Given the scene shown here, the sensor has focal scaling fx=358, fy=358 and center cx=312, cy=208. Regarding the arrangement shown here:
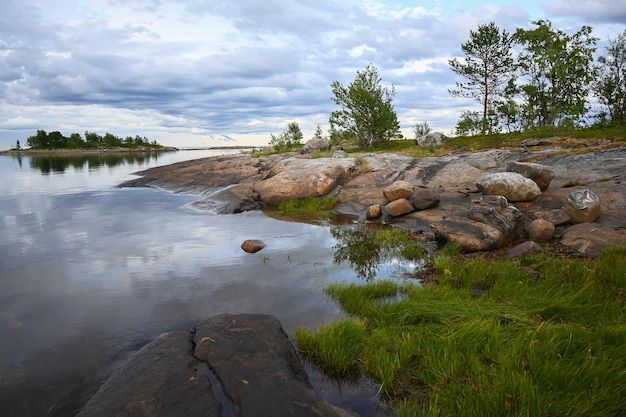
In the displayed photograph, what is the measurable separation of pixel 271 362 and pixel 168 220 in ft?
44.5

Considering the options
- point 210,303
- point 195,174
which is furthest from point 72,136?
point 210,303

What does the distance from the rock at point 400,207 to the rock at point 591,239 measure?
633 cm

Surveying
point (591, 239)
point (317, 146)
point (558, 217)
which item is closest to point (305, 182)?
point (558, 217)

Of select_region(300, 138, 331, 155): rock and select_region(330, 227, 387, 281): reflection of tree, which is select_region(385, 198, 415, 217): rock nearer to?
select_region(330, 227, 387, 281): reflection of tree

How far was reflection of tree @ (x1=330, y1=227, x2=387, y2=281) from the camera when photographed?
978 cm

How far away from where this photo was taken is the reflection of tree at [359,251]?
9784mm

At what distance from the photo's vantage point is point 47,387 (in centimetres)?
492

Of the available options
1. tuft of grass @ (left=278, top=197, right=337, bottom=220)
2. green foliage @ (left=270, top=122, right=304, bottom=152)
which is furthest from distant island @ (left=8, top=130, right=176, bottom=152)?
tuft of grass @ (left=278, top=197, right=337, bottom=220)

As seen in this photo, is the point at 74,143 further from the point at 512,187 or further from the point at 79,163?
the point at 512,187

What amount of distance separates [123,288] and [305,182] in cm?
1347

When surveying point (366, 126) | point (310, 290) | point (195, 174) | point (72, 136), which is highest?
point (72, 136)

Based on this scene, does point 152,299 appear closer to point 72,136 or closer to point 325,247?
point 325,247

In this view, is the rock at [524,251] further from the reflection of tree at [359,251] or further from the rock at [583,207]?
the reflection of tree at [359,251]

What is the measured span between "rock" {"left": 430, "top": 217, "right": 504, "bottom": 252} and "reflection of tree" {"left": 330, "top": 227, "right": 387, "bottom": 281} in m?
1.93
